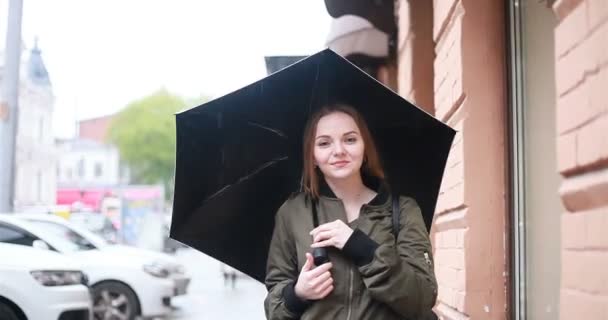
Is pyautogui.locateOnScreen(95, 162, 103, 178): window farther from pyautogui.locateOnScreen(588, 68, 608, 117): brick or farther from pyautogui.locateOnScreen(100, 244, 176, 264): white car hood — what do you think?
pyautogui.locateOnScreen(588, 68, 608, 117): brick

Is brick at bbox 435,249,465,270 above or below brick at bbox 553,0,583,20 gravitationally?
below

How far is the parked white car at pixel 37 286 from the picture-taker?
538 cm

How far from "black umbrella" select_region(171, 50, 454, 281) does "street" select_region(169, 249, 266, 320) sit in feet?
18.1

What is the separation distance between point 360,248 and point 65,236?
5.84 metres

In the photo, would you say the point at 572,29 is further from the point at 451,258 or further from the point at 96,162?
the point at 96,162

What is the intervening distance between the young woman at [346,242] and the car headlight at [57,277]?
4.25 meters

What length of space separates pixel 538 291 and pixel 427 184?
118 centimetres

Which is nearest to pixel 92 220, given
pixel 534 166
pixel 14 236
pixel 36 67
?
pixel 36 67

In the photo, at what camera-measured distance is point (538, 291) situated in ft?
9.57

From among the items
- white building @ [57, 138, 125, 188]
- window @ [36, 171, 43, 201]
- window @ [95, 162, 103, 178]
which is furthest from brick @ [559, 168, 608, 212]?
window @ [95, 162, 103, 178]

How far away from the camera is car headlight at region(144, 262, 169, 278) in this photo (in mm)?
8062

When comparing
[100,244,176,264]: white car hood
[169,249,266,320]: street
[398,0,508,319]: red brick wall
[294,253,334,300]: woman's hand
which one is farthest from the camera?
[169,249,266,320]: street

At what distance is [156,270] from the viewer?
821 cm

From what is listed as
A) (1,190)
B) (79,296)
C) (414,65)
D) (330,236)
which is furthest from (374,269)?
(1,190)
